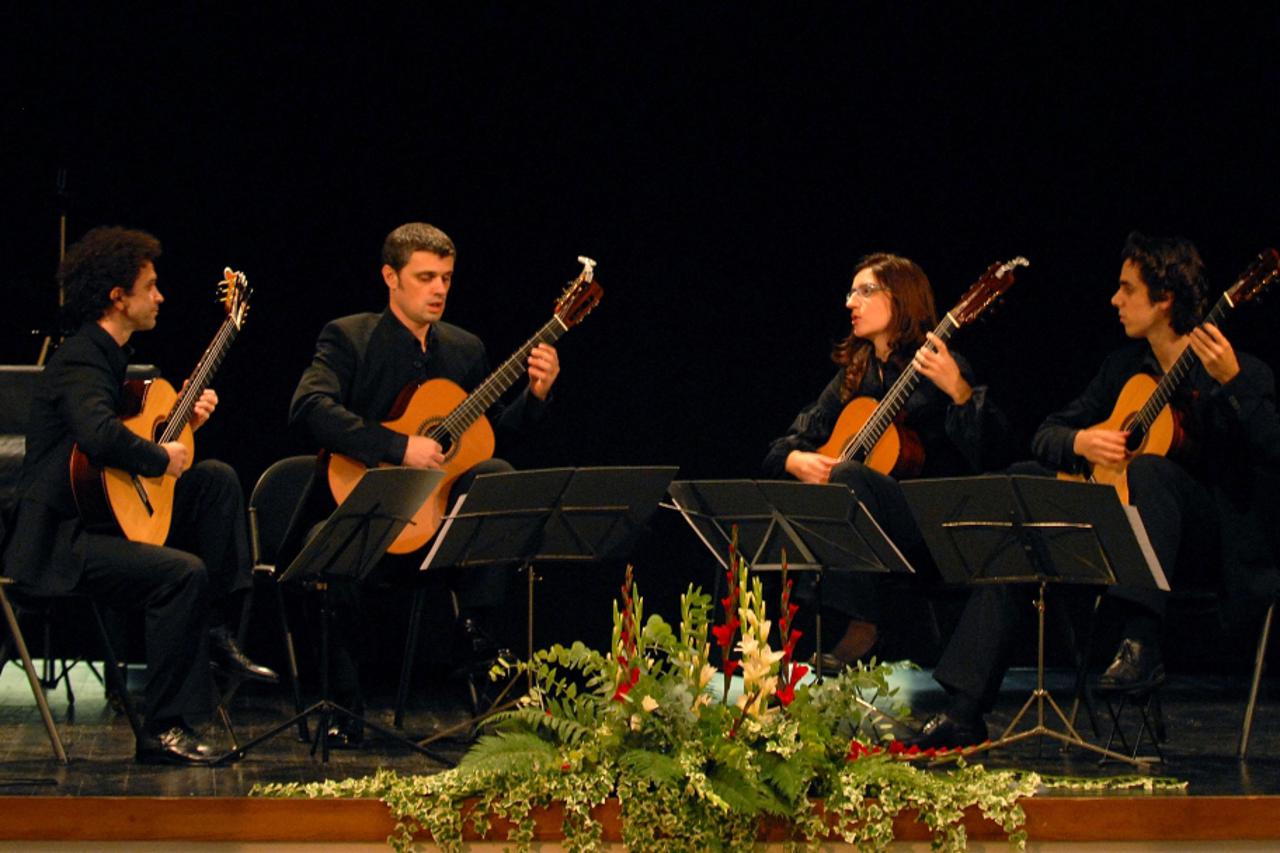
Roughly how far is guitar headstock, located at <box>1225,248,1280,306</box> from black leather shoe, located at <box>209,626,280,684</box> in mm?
3128

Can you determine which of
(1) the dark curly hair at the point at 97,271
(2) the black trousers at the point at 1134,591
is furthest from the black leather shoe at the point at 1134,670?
(1) the dark curly hair at the point at 97,271

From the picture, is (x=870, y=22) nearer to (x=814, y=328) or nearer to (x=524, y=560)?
(x=814, y=328)

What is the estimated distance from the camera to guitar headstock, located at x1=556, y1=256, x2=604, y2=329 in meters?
5.66

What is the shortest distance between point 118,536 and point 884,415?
2.39 metres

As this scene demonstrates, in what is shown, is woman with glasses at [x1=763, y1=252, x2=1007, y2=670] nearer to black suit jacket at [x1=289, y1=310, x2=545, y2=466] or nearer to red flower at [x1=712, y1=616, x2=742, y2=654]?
black suit jacket at [x1=289, y1=310, x2=545, y2=466]

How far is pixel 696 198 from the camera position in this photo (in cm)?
686

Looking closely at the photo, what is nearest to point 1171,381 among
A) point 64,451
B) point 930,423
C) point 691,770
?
point 930,423

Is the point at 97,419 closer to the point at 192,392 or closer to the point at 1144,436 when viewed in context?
the point at 192,392

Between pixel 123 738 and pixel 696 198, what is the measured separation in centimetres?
300

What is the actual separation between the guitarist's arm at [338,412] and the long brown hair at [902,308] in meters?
1.53

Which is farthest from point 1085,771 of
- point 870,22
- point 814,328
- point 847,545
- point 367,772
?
point 870,22

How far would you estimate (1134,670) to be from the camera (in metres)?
4.92

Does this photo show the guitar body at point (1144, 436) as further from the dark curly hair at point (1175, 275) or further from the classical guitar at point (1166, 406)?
the dark curly hair at point (1175, 275)

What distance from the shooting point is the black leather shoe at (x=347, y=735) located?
16.7 ft
